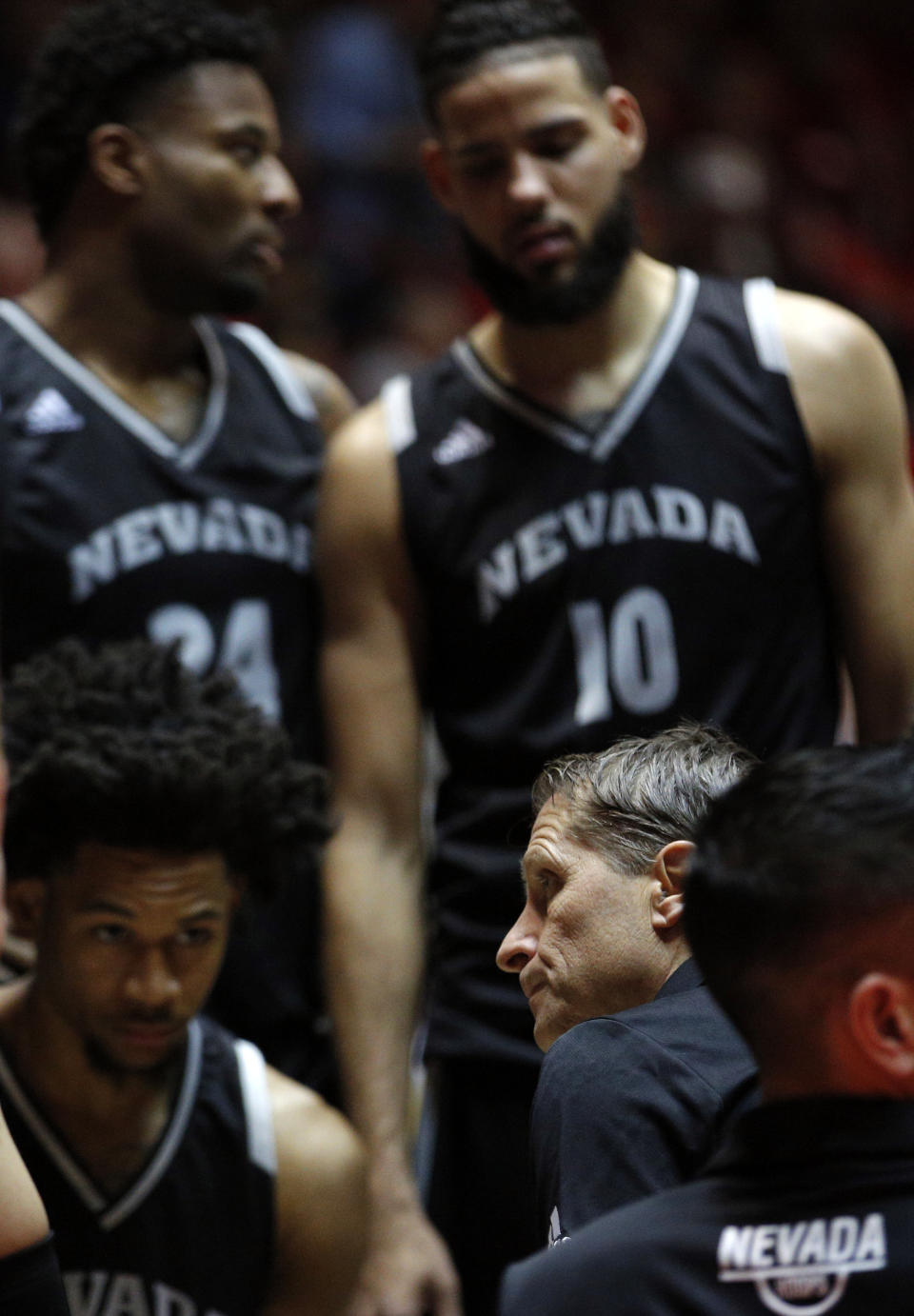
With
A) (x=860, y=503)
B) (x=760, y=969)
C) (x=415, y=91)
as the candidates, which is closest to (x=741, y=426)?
(x=860, y=503)

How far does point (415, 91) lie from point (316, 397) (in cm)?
389

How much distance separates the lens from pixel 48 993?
272 centimetres

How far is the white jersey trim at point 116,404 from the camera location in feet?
11.1

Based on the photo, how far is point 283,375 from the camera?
3652 mm

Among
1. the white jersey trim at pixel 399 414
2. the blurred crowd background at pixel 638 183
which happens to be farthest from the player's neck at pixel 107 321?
the blurred crowd background at pixel 638 183

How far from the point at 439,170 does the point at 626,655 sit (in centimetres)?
87

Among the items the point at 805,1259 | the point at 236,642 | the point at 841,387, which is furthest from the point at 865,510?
the point at 805,1259

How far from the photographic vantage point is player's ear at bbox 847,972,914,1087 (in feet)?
4.60

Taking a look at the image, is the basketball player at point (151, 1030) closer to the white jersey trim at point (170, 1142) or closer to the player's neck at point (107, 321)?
the white jersey trim at point (170, 1142)

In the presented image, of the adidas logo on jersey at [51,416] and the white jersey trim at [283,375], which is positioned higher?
the white jersey trim at [283,375]

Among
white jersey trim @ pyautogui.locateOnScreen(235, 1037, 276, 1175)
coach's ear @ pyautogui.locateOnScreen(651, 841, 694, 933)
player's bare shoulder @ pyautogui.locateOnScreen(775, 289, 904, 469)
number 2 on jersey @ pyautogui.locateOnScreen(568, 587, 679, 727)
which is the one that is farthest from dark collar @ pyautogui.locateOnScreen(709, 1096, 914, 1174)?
player's bare shoulder @ pyautogui.locateOnScreen(775, 289, 904, 469)

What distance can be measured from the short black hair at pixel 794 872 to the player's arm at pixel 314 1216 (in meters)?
1.45

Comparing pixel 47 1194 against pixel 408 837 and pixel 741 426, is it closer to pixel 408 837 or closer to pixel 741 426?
pixel 408 837

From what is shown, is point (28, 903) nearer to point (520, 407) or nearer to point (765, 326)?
point (520, 407)
